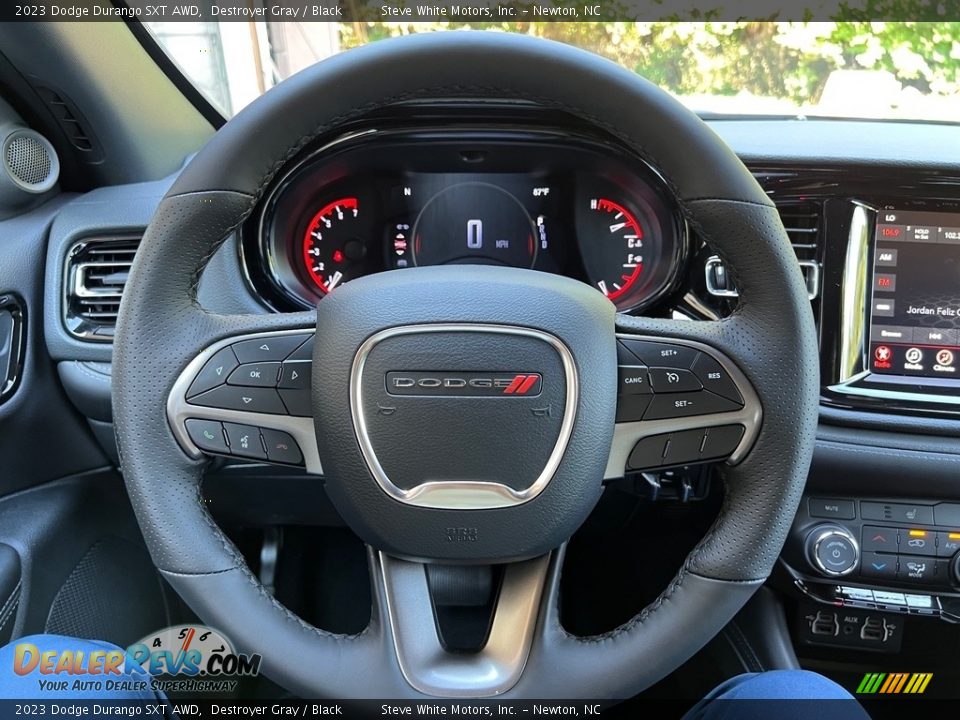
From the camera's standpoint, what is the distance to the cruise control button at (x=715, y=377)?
3.00ft

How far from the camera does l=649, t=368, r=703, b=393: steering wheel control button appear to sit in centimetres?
92

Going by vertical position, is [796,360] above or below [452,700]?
above

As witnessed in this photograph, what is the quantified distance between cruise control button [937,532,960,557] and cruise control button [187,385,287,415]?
1109 millimetres

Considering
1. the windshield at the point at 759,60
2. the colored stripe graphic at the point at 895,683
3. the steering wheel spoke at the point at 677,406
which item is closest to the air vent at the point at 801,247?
the windshield at the point at 759,60

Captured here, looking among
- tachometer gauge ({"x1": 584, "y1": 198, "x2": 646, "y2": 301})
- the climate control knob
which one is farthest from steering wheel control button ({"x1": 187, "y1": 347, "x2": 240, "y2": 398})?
the climate control knob

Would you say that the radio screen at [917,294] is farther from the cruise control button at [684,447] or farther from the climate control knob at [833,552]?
the cruise control button at [684,447]

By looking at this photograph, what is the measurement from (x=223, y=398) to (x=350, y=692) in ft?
1.20

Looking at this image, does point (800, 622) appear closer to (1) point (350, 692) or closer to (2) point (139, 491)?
(1) point (350, 692)

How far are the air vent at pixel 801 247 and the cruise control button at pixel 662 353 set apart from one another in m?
0.41

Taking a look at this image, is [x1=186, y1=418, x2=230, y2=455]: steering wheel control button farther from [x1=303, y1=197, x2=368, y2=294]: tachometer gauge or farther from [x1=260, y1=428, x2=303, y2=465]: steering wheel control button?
[x1=303, y1=197, x2=368, y2=294]: tachometer gauge

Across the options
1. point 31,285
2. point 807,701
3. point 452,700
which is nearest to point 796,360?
point 807,701

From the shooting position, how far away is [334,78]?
824 millimetres

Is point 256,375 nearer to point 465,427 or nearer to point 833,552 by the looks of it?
point 465,427

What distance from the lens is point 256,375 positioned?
940mm
